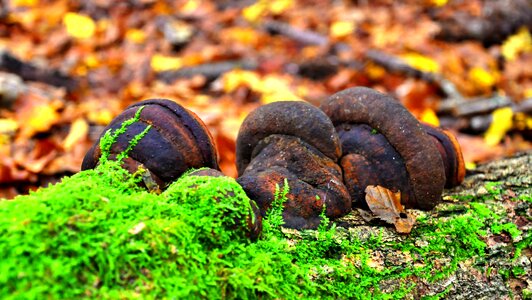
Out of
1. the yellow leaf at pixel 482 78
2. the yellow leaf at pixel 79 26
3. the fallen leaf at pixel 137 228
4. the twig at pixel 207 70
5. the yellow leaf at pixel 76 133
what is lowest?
the yellow leaf at pixel 76 133

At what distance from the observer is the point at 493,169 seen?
3.27m

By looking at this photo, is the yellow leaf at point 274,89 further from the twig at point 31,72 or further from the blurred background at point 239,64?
the twig at point 31,72

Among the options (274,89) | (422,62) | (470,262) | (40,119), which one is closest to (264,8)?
(274,89)

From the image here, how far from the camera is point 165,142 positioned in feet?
Answer: 6.83

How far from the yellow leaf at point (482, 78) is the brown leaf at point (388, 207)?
195 inches

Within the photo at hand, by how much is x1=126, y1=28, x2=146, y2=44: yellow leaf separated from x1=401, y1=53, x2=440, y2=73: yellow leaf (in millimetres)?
4691

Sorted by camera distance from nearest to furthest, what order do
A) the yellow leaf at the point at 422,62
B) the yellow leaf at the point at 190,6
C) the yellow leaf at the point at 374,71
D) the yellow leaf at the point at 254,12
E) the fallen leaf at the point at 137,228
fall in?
the fallen leaf at the point at 137,228 → the yellow leaf at the point at 422,62 → the yellow leaf at the point at 374,71 → the yellow leaf at the point at 254,12 → the yellow leaf at the point at 190,6

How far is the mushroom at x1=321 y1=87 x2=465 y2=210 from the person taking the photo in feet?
A: 7.85

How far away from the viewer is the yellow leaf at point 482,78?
21.5ft

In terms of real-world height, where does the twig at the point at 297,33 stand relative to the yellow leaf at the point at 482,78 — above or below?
above

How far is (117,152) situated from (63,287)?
83cm

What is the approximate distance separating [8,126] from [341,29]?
5.67 metres

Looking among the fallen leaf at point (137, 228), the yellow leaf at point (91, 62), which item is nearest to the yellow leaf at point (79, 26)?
the yellow leaf at point (91, 62)

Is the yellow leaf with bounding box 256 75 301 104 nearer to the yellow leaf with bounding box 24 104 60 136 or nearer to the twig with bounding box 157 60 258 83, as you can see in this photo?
the twig with bounding box 157 60 258 83
